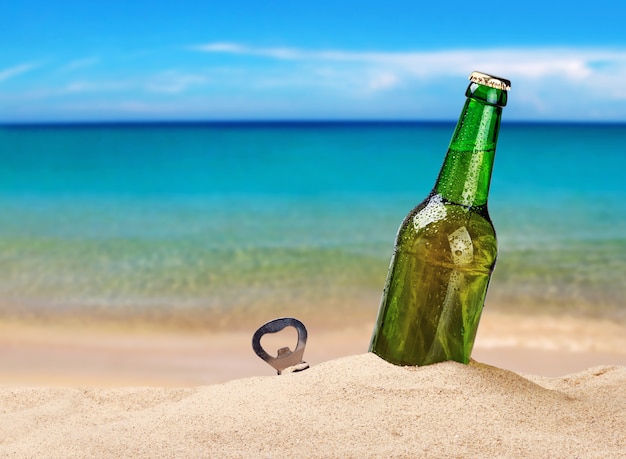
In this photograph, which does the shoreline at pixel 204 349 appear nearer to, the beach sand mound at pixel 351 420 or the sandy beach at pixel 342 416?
the sandy beach at pixel 342 416

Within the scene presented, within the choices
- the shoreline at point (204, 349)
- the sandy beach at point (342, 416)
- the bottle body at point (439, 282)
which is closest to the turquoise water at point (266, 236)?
the shoreline at point (204, 349)

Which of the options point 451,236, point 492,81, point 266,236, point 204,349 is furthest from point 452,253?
point 266,236

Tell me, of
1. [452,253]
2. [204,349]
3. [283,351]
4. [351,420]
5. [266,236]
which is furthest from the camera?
[266,236]

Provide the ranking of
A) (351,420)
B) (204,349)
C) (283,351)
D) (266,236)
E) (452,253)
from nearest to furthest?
(351,420) < (452,253) < (283,351) < (204,349) < (266,236)

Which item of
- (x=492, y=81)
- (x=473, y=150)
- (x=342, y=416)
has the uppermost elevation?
(x=492, y=81)

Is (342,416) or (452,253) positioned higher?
(452,253)

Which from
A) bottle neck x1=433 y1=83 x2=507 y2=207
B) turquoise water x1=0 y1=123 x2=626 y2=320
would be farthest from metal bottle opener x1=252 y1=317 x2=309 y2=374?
turquoise water x1=0 y1=123 x2=626 y2=320

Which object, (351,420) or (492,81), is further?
(492,81)

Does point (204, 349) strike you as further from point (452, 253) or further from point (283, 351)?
point (452, 253)
